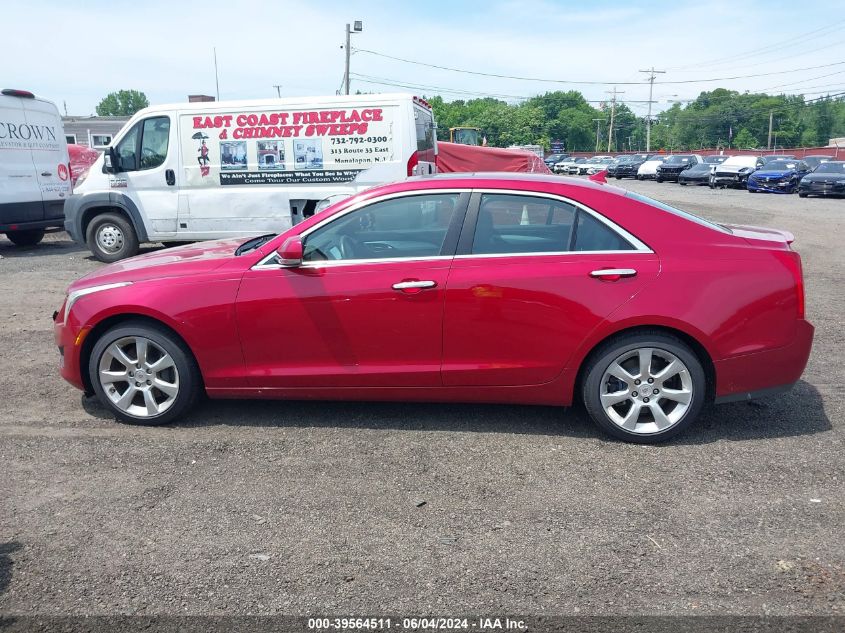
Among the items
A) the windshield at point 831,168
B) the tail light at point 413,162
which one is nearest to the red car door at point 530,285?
the tail light at point 413,162

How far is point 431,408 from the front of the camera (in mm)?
5059

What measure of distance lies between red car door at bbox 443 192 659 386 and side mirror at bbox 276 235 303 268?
915mm

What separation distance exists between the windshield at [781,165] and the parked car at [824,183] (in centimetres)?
203

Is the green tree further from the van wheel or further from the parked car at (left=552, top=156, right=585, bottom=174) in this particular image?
the van wheel

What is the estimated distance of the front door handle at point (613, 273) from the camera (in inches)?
170

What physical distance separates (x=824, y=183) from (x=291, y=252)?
85.9 feet

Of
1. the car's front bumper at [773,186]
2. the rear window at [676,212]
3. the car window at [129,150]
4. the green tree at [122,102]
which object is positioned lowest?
the car's front bumper at [773,186]

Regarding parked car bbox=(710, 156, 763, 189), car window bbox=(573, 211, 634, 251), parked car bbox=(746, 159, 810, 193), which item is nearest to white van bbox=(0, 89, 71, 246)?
car window bbox=(573, 211, 634, 251)

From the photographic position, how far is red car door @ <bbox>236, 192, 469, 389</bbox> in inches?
175

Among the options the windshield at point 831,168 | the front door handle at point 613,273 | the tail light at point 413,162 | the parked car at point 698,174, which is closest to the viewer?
the front door handle at point 613,273

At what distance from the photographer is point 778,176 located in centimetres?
2866

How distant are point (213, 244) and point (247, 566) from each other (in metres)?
3.02

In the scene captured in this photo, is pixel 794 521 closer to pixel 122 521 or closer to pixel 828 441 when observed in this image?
pixel 828 441

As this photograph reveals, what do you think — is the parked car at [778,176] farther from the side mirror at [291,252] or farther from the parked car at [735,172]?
the side mirror at [291,252]
